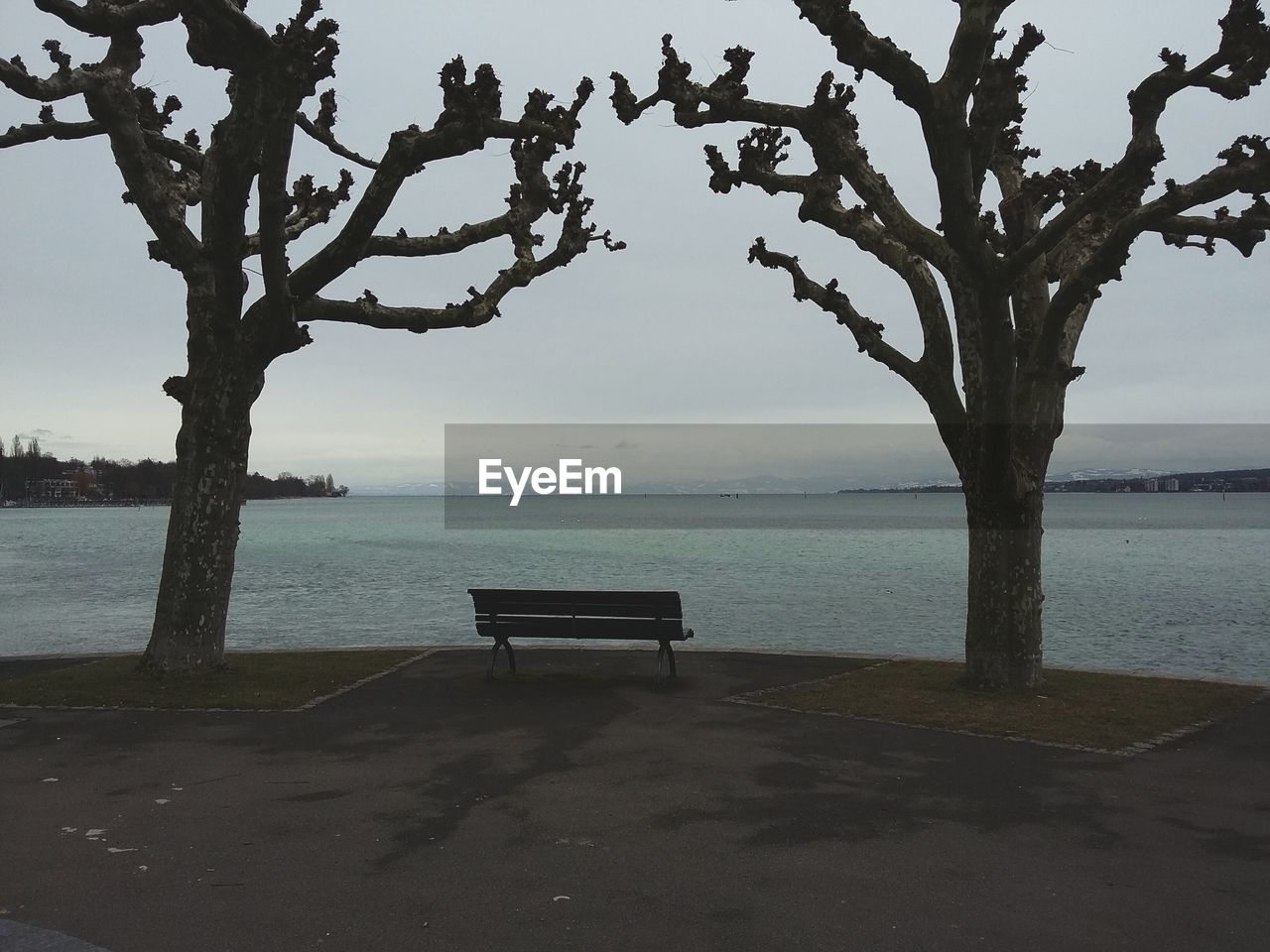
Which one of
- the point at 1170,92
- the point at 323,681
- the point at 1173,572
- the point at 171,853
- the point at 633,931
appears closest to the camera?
the point at 633,931

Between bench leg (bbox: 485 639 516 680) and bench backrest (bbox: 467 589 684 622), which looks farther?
bench leg (bbox: 485 639 516 680)

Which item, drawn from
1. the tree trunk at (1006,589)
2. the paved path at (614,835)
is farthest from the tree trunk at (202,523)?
the tree trunk at (1006,589)

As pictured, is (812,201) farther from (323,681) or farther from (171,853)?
(171,853)

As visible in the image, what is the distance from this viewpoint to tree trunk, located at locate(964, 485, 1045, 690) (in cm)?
1046

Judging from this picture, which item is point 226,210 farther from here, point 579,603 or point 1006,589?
point 1006,589

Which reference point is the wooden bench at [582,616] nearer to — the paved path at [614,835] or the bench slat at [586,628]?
the bench slat at [586,628]

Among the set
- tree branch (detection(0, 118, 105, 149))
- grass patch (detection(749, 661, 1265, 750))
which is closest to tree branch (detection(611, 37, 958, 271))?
grass patch (detection(749, 661, 1265, 750))

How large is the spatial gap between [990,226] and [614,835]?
7.90 metres

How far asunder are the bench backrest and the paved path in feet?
6.07

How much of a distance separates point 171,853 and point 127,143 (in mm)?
9001

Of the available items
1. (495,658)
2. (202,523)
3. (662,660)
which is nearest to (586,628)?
(662,660)

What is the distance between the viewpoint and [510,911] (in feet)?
15.5

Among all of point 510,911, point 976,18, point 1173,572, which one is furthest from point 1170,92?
point 1173,572

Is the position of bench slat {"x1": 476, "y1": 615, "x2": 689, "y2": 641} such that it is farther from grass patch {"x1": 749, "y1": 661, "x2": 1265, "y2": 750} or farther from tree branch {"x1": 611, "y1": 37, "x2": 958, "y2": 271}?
tree branch {"x1": 611, "y1": 37, "x2": 958, "y2": 271}
